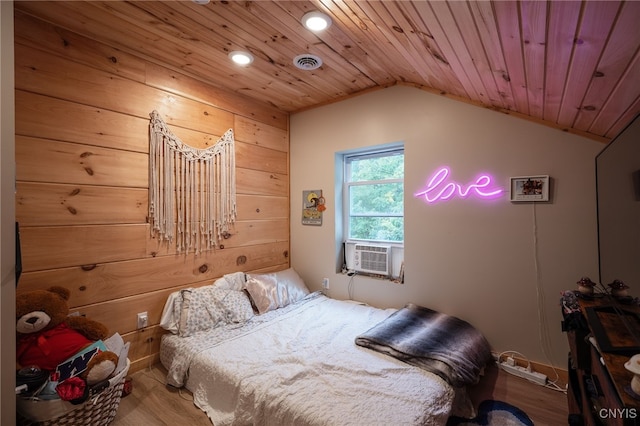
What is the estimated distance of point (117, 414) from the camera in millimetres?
1801

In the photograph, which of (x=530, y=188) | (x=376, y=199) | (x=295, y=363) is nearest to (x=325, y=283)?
(x=376, y=199)

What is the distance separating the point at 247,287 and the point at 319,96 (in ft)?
6.92

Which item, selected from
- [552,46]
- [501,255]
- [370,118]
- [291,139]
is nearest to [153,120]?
[291,139]

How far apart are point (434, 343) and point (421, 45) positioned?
1.91 m

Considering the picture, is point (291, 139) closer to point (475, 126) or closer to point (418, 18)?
point (475, 126)

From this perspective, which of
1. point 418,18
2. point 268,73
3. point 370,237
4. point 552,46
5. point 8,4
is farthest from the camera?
point 370,237

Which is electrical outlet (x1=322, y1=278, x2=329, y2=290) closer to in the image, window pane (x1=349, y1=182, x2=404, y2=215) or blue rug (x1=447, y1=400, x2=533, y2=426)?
window pane (x1=349, y1=182, x2=404, y2=215)

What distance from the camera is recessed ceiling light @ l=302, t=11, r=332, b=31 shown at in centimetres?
170

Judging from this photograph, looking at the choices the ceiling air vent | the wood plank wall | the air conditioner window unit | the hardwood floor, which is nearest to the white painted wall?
the air conditioner window unit

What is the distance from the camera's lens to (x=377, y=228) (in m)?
3.12

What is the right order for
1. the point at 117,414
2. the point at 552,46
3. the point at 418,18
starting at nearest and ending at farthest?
the point at 552,46 → the point at 418,18 → the point at 117,414

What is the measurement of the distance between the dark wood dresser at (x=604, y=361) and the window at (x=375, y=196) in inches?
63.0

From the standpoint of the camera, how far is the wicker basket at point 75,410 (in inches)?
55.0

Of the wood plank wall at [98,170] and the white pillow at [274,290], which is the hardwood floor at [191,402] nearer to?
the wood plank wall at [98,170]
